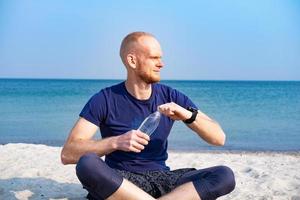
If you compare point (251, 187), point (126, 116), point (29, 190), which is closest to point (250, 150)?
point (251, 187)

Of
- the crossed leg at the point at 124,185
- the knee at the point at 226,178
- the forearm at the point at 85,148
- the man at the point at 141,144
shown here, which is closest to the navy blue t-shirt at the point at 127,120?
the man at the point at 141,144

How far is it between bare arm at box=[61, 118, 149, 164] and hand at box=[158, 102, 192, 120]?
0.27 metres

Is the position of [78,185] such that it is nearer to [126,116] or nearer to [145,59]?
[126,116]

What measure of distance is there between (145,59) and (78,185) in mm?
2344

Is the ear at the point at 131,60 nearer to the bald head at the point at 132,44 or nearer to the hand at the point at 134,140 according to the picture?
the bald head at the point at 132,44

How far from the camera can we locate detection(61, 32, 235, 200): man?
11.8 feet

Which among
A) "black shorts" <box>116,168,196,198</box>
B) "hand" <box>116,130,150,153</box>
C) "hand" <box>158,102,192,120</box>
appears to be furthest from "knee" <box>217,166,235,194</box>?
"hand" <box>116,130,150,153</box>

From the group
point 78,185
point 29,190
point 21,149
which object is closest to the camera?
point 29,190

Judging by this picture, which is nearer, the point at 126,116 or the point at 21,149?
the point at 126,116

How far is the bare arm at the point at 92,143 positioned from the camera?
3516 millimetres

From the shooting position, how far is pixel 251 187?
546 cm

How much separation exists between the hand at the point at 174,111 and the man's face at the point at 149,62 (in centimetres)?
32

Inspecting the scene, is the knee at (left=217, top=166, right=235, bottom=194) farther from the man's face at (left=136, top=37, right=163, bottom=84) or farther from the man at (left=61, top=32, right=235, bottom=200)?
the man's face at (left=136, top=37, right=163, bottom=84)

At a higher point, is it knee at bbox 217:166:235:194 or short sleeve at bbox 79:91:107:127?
short sleeve at bbox 79:91:107:127
